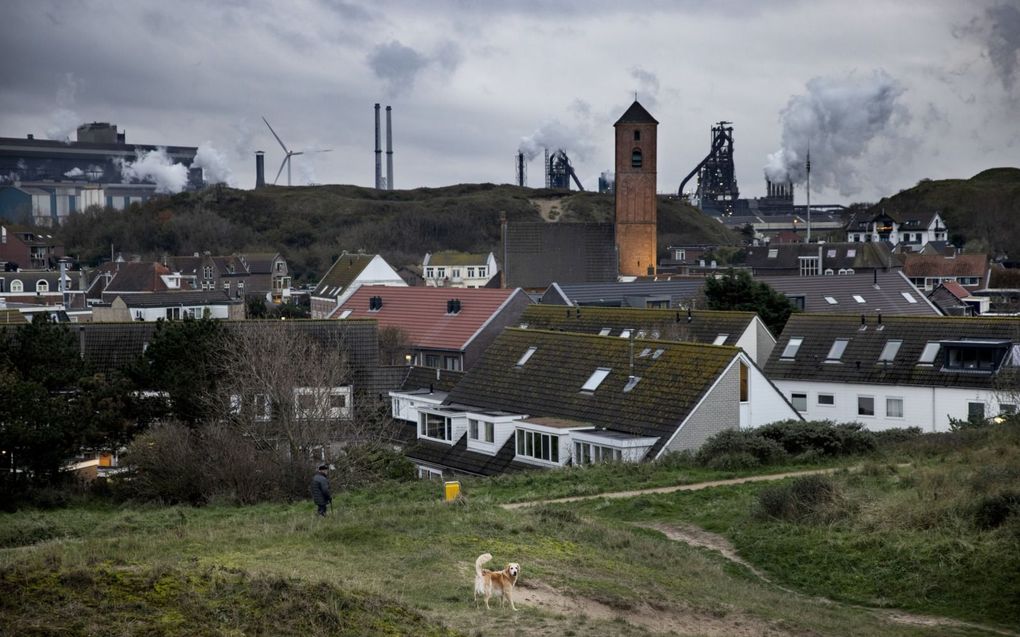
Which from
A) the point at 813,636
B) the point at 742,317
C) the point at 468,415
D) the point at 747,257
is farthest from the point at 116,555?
the point at 747,257

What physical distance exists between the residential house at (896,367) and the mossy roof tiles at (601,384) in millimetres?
9999

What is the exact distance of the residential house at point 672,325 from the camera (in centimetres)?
4509

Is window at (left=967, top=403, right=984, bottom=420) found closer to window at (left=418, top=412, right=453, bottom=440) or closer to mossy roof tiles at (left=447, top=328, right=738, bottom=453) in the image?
mossy roof tiles at (left=447, top=328, right=738, bottom=453)

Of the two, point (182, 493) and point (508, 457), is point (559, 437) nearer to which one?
point (508, 457)

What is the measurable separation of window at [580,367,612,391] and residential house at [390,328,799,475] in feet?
0.13

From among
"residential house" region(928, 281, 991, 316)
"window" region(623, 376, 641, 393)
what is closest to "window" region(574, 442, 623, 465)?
"window" region(623, 376, 641, 393)

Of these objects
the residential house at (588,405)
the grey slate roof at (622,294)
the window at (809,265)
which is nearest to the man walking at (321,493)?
the residential house at (588,405)

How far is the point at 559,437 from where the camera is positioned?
30719mm

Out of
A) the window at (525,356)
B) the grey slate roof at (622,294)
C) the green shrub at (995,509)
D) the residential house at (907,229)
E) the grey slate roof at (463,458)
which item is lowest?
the grey slate roof at (463,458)

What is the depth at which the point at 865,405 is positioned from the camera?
4038 cm

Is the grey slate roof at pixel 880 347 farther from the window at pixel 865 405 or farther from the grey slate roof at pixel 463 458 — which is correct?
the grey slate roof at pixel 463 458

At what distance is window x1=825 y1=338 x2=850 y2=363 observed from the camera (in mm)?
41844

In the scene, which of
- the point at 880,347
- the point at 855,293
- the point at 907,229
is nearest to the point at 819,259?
the point at 855,293

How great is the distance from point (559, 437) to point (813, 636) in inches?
661
